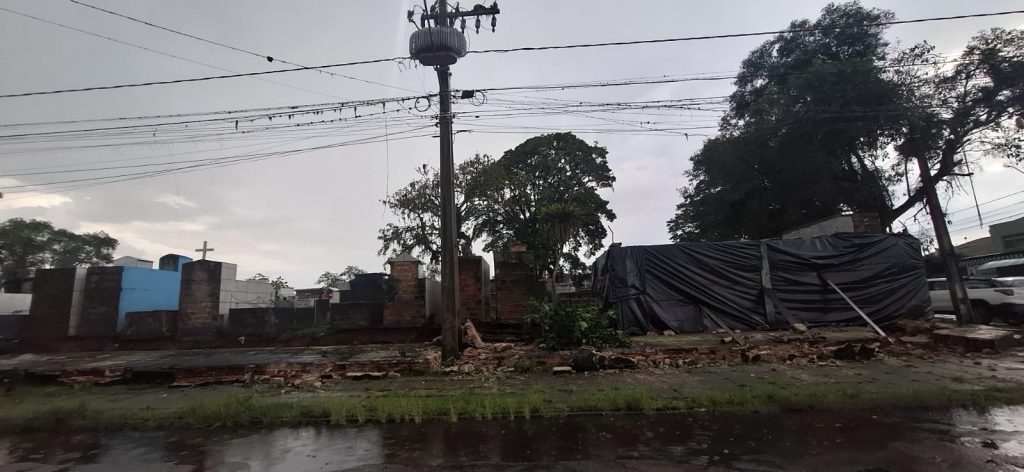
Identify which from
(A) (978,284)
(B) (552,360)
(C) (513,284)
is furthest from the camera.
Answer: (A) (978,284)

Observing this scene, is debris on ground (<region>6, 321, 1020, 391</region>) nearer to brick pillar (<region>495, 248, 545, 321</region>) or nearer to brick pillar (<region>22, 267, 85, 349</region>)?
brick pillar (<region>495, 248, 545, 321</region>)

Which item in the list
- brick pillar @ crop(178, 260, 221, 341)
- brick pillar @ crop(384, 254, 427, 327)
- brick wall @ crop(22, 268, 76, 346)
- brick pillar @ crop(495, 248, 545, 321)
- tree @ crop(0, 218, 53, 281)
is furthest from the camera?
tree @ crop(0, 218, 53, 281)

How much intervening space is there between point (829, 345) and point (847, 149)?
17.5m

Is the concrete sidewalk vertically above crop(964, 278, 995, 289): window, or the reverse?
crop(964, 278, 995, 289): window

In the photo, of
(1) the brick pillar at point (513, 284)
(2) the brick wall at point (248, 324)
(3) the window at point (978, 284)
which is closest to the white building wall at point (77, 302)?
(2) the brick wall at point (248, 324)

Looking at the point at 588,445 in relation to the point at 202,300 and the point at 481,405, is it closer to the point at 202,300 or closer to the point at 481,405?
the point at 481,405

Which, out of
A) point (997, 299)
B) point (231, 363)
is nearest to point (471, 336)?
point (231, 363)

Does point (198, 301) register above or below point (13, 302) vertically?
below

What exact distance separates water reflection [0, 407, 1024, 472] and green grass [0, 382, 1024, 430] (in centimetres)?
24

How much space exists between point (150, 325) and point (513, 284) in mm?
8892

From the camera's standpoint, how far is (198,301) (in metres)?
11.9

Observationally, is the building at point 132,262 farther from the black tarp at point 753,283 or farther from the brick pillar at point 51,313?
the black tarp at point 753,283

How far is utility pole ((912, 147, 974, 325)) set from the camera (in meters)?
12.1

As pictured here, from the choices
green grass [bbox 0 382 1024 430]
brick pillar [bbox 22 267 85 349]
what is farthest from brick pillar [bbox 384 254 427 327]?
brick pillar [bbox 22 267 85 349]
